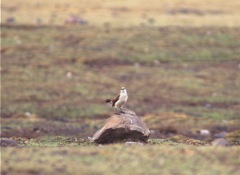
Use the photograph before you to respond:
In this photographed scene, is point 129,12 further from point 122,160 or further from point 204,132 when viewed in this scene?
point 122,160

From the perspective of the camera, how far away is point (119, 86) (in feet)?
177

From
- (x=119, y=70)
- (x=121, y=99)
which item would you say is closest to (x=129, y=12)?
(x=119, y=70)

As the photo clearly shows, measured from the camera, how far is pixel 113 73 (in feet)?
193

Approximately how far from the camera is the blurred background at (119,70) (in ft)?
138

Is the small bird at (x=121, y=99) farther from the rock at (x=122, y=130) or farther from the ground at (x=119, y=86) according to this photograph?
the ground at (x=119, y=86)

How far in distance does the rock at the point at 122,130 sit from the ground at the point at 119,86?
1.89 ft


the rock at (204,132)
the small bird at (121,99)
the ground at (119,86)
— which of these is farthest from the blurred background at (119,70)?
the small bird at (121,99)

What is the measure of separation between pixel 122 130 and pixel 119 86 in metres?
29.5

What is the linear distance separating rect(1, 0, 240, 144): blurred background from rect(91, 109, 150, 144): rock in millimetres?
10207

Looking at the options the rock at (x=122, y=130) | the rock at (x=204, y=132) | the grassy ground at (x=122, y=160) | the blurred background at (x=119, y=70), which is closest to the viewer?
the grassy ground at (x=122, y=160)

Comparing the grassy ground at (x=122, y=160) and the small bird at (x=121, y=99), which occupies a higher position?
the small bird at (x=121, y=99)

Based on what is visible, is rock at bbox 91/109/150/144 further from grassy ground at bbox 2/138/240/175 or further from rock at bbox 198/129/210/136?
rock at bbox 198/129/210/136

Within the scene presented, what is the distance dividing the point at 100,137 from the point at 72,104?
23291 mm

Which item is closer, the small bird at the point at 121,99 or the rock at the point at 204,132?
the small bird at the point at 121,99
